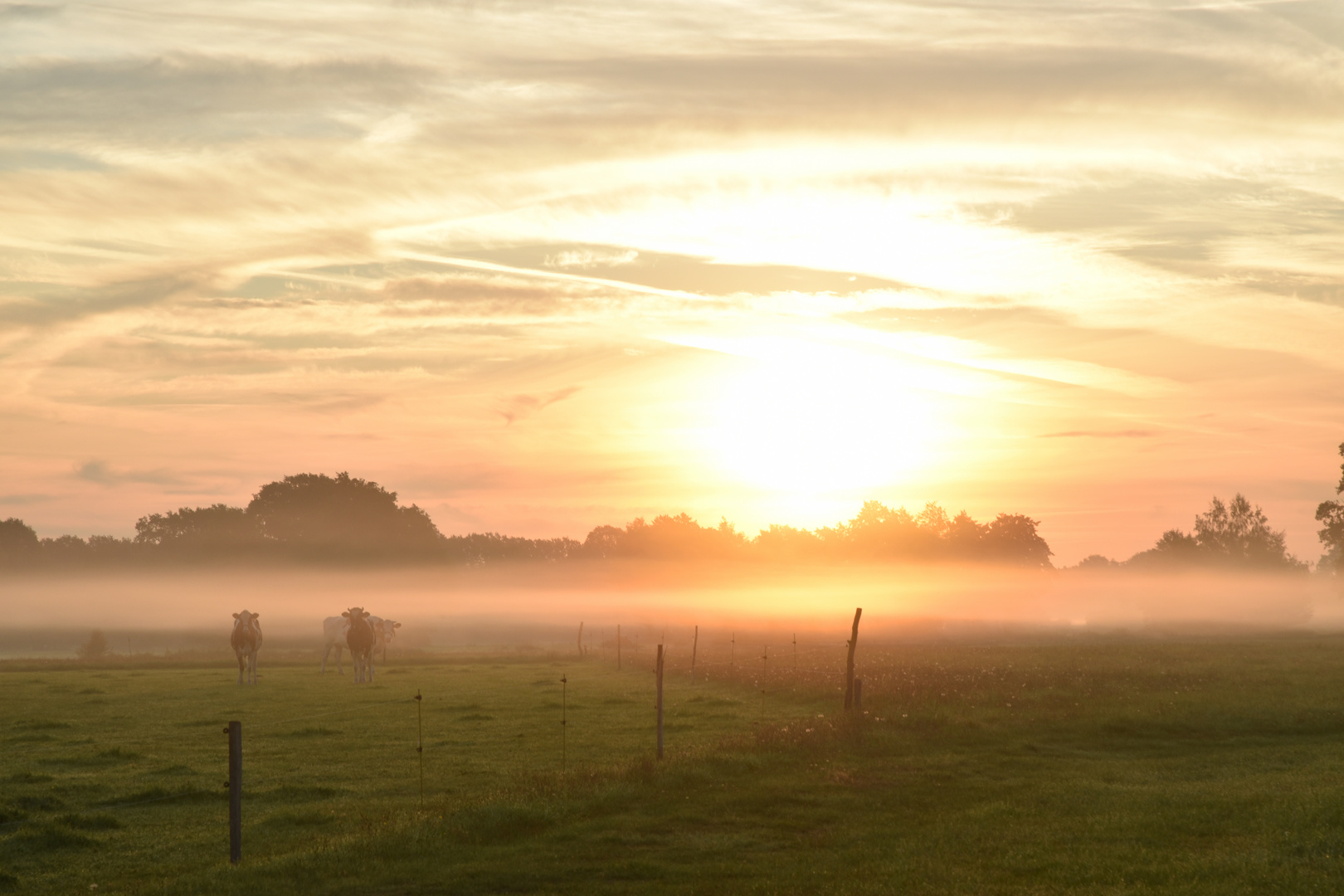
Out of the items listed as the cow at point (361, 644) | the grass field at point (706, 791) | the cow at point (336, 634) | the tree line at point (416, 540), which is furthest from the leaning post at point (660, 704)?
the tree line at point (416, 540)

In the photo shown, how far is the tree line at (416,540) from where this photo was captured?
12756cm

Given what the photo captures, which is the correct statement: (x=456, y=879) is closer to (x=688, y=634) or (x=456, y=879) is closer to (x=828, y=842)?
(x=828, y=842)

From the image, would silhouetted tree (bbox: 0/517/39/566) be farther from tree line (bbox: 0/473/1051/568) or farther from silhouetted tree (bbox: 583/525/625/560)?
silhouetted tree (bbox: 583/525/625/560)

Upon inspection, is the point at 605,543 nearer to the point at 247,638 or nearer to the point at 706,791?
the point at 247,638

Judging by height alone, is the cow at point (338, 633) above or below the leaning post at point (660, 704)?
below

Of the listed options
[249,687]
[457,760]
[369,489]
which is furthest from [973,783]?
[369,489]

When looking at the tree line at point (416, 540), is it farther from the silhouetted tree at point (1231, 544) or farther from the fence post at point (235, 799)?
the fence post at point (235, 799)

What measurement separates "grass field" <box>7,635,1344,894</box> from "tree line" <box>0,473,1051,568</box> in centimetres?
9070

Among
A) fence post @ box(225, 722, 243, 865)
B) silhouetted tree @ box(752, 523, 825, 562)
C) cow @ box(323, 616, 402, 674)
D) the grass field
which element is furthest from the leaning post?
silhouetted tree @ box(752, 523, 825, 562)

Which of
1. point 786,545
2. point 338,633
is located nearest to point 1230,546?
point 786,545

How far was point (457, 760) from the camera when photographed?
24188 mm

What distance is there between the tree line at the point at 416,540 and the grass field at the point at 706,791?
90700 mm

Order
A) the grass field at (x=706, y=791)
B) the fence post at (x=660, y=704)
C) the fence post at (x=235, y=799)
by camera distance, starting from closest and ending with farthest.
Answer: the grass field at (x=706, y=791), the fence post at (x=235, y=799), the fence post at (x=660, y=704)

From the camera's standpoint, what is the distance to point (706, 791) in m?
20.2
